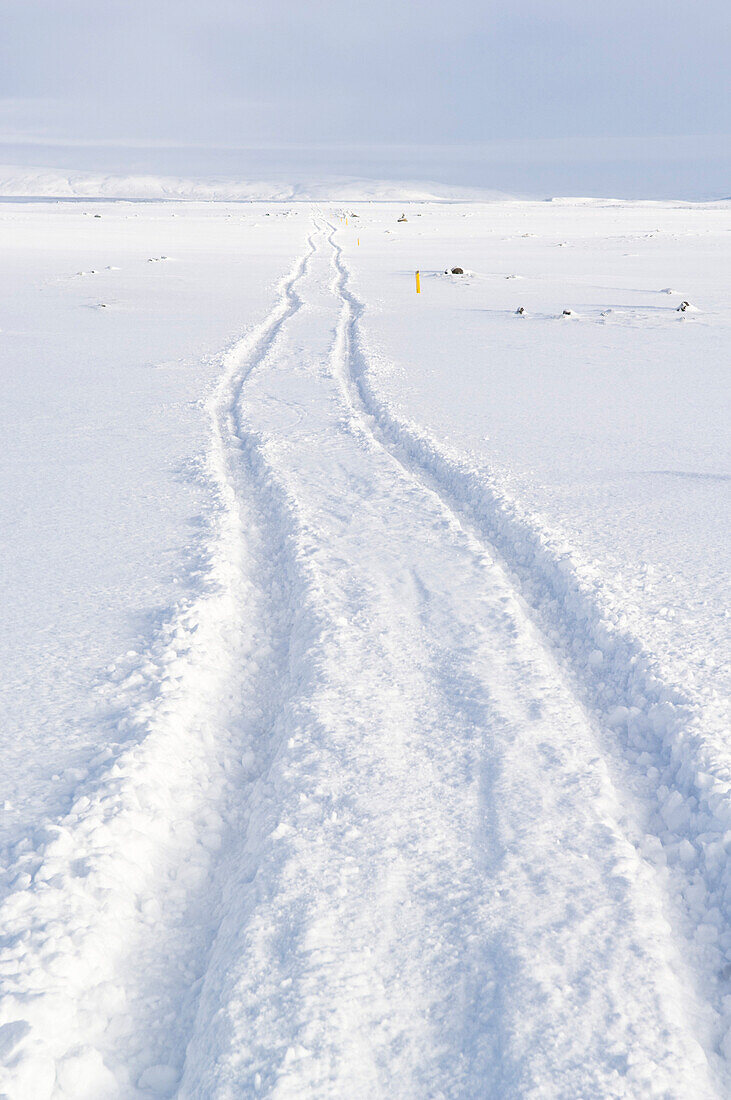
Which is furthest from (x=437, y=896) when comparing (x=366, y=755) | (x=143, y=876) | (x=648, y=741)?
(x=648, y=741)

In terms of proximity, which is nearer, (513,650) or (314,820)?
(314,820)

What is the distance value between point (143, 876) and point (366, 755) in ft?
3.51

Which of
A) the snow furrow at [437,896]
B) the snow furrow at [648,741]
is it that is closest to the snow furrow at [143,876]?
the snow furrow at [437,896]

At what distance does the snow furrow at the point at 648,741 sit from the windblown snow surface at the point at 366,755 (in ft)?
0.06

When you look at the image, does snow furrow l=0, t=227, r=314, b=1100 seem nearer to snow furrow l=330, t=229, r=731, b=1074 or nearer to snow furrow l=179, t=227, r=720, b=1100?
snow furrow l=179, t=227, r=720, b=1100

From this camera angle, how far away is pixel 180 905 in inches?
125

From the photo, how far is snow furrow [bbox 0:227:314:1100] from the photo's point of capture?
8.45 feet

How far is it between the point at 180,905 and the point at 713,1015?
6.23 feet

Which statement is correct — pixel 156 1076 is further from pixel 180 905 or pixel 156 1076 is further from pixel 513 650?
pixel 513 650

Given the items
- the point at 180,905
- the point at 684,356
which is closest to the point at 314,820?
the point at 180,905

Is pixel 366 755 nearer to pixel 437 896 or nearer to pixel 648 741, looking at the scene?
pixel 437 896

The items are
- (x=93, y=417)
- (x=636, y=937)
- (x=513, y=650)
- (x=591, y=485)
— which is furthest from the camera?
(x=93, y=417)

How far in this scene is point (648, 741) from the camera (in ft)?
13.1

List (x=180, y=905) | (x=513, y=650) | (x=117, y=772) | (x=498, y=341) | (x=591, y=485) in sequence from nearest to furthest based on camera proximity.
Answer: (x=180, y=905) < (x=117, y=772) < (x=513, y=650) < (x=591, y=485) < (x=498, y=341)
